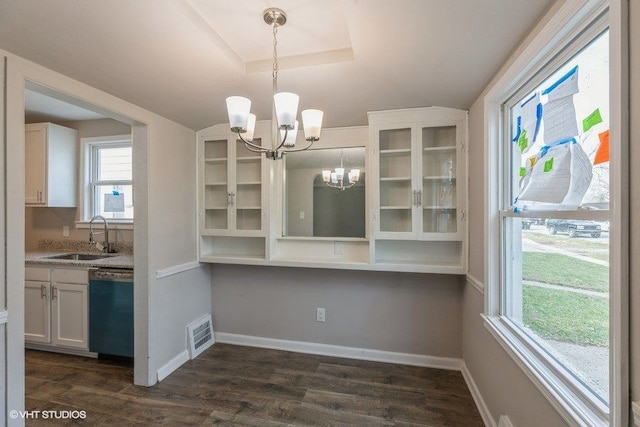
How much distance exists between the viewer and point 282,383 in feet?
8.05

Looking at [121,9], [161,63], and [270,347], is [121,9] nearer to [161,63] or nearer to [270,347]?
[161,63]

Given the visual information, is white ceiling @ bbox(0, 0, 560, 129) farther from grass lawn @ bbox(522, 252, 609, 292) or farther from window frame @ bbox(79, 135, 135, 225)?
window frame @ bbox(79, 135, 135, 225)

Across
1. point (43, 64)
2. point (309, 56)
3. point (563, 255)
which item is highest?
point (309, 56)

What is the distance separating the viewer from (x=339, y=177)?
289cm

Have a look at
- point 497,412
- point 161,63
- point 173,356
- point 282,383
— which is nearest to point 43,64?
point 161,63

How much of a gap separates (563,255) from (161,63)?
224cm

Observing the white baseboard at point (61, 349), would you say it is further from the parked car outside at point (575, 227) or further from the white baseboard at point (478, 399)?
the parked car outside at point (575, 227)

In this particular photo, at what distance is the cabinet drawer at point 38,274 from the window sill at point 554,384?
3.75 m

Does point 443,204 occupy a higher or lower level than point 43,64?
lower

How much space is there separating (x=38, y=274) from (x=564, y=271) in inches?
159

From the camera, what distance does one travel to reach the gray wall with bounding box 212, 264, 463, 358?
2738mm

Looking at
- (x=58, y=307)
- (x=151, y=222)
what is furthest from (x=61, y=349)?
(x=151, y=222)

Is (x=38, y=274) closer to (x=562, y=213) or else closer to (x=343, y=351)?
(x=343, y=351)

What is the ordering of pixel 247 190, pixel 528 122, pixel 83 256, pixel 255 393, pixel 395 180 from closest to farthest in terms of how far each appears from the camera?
pixel 528 122 → pixel 255 393 → pixel 395 180 → pixel 247 190 → pixel 83 256
